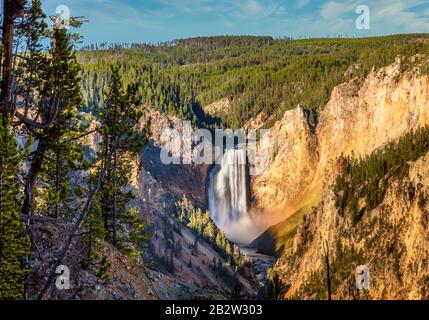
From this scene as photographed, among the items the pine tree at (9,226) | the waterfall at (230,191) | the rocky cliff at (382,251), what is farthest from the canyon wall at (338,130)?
the pine tree at (9,226)

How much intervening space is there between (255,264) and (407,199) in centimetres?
3644

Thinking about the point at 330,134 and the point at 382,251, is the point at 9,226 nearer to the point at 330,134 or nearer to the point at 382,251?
the point at 382,251

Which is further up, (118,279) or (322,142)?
(322,142)

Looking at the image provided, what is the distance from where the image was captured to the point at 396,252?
6619cm

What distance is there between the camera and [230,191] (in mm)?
126188

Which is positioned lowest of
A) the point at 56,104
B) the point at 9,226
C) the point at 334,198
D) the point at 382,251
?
the point at 382,251

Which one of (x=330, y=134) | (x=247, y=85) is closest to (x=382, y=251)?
(x=330, y=134)

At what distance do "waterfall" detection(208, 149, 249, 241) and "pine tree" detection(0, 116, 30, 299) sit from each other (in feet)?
358

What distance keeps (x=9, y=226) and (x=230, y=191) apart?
113382 mm

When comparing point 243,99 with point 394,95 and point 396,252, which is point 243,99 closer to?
point 394,95

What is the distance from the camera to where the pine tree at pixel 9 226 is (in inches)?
512

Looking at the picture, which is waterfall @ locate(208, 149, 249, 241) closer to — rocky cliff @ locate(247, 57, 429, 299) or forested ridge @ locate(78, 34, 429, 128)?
rocky cliff @ locate(247, 57, 429, 299)

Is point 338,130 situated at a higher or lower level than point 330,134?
higher
